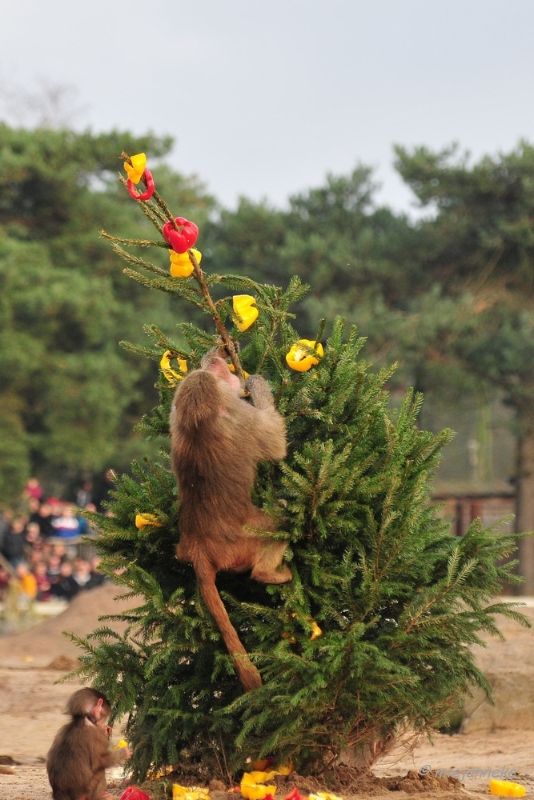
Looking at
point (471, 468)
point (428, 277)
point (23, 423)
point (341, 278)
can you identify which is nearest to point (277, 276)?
point (341, 278)

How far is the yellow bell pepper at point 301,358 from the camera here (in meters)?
5.42

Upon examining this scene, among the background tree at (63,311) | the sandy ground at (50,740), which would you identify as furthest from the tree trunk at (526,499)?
the sandy ground at (50,740)

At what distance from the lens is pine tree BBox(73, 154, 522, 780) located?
5.00 meters

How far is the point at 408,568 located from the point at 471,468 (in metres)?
37.8

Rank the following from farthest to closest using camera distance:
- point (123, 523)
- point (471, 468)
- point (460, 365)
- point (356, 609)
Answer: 1. point (471, 468)
2. point (460, 365)
3. point (123, 523)
4. point (356, 609)

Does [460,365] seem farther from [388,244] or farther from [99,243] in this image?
[99,243]

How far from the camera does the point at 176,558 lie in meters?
5.32

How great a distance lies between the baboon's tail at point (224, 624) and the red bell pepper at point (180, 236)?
4.94 feet

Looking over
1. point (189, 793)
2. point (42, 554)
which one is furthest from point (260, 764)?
point (42, 554)

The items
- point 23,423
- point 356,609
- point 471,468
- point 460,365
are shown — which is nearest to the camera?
point 356,609

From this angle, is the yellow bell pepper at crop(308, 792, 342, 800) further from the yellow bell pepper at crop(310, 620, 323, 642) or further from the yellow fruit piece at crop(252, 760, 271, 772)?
the yellow bell pepper at crop(310, 620, 323, 642)

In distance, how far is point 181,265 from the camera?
199 inches

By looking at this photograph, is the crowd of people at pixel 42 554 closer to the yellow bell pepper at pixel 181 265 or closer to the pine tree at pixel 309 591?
the pine tree at pixel 309 591

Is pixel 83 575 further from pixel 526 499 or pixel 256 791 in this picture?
pixel 256 791
